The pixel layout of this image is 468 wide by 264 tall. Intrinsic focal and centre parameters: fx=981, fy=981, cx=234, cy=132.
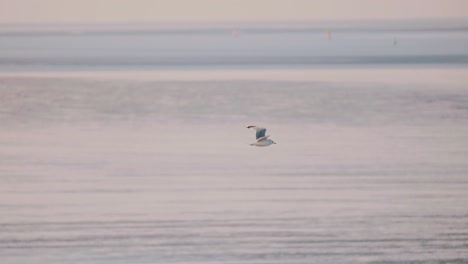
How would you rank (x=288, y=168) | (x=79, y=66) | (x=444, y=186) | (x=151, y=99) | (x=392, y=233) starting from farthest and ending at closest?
(x=79, y=66)
(x=151, y=99)
(x=288, y=168)
(x=444, y=186)
(x=392, y=233)

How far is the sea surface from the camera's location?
10680 mm

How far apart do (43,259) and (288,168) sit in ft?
18.8

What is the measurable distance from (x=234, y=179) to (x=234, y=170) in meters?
0.74

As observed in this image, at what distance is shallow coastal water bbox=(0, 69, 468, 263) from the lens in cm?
1062

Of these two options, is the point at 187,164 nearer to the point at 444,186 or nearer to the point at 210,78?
the point at 444,186

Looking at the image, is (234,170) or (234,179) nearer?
(234,179)

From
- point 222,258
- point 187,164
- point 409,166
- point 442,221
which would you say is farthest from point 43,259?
point 409,166

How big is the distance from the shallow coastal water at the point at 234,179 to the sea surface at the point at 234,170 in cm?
4

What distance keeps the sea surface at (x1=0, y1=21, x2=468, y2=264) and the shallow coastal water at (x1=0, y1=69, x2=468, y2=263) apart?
0.04 metres

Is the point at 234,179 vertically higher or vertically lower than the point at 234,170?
lower

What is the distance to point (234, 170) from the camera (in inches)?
595

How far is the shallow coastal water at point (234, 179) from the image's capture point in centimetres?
1062

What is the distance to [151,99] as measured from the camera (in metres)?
26.0

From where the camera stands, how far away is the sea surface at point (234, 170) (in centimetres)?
1068
